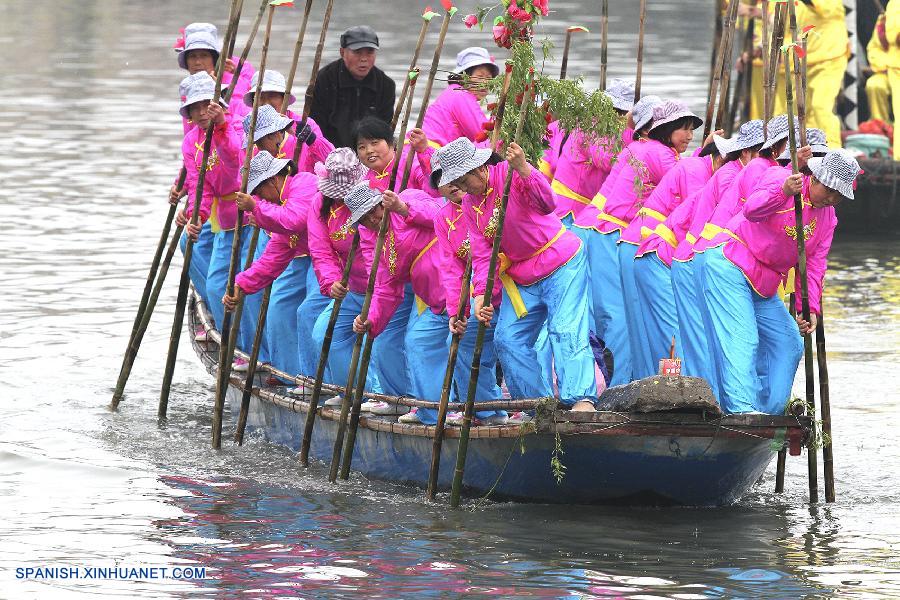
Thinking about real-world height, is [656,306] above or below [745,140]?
below

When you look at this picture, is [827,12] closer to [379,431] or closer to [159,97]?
[379,431]

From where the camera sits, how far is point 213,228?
12914 millimetres

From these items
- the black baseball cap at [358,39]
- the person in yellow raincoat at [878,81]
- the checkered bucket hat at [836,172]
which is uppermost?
the person in yellow raincoat at [878,81]

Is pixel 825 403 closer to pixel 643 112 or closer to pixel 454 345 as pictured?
pixel 454 345

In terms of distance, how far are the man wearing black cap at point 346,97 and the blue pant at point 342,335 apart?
2417mm

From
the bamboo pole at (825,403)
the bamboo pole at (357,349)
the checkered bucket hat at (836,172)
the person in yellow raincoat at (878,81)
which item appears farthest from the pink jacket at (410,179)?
the person in yellow raincoat at (878,81)

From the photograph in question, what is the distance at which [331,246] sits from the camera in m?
10.9

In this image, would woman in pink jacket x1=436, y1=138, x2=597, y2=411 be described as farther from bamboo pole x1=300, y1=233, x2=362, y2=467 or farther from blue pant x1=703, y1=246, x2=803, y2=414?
bamboo pole x1=300, y1=233, x2=362, y2=467

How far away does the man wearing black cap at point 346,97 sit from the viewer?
1318 cm

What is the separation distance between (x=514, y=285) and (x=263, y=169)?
2.08 meters

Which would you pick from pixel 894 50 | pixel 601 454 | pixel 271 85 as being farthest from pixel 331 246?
pixel 894 50

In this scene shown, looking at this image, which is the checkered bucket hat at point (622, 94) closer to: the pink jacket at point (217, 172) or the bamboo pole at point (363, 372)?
the bamboo pole at point (363, 372)

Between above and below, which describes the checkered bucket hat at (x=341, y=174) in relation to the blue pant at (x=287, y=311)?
above

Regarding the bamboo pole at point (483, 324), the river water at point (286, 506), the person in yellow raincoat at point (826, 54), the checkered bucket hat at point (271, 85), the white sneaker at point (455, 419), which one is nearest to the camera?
the river water at point (286, 506)
